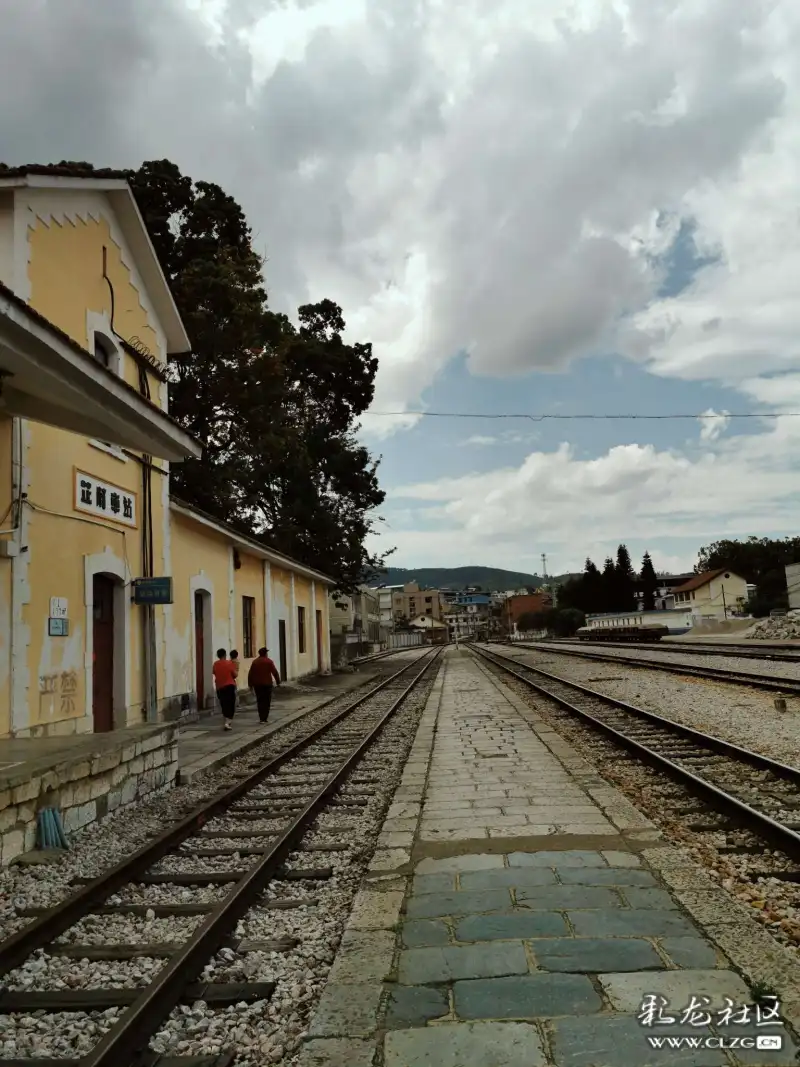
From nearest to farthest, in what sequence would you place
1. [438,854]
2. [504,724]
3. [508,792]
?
[438,854]
[508,792]
[504,724]

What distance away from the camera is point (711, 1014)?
2.98 metres

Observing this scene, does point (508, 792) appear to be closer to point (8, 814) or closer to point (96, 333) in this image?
point (8, 814)

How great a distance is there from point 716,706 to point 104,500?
10.4m

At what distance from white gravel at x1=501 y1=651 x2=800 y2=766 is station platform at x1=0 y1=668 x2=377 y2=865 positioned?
21.3ft

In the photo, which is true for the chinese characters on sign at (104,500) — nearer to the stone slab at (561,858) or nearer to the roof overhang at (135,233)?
the roof overhang at (135,233)

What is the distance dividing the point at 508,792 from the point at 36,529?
5954 millimetres

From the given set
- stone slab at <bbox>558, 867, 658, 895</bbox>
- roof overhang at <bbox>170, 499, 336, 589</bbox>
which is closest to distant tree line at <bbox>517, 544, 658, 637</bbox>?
roof overhang at <bbox>170, 499, 336, 589</bbox>

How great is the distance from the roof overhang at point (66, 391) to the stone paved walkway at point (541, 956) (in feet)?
15.4

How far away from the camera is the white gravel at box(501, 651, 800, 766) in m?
9.81

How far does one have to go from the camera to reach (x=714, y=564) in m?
108

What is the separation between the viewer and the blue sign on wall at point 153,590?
1156 centimetres

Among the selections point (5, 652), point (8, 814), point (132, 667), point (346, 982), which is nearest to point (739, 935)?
point (346, 982)

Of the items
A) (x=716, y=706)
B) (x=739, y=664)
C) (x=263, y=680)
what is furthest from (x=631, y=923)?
(x=739, y=664)

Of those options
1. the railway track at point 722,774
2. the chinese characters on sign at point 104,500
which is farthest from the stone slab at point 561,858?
the chinese characters on sign at point 104,500
